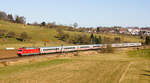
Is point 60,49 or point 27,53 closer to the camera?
point 27,53

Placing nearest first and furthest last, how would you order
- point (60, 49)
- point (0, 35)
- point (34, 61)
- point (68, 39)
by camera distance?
point (34, 61), point (60, 49), point (0, 35), point (68, 39)

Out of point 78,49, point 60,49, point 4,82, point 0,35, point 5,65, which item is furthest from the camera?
point 0,35

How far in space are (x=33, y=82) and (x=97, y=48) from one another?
62.9 metres

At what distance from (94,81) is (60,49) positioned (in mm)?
40065

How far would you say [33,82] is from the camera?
24625 millimetres

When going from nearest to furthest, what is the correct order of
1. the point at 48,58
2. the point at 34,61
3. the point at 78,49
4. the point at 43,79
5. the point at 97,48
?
1. the point at 43,79
2. the point at 34,61
3. the point at 48,58
4. the point at 78,49
5. the point at 97,48

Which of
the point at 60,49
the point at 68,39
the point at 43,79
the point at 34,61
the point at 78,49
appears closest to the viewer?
the point at 43,79

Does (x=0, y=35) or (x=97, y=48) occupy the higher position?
(x=0, y=35)

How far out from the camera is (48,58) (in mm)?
50281

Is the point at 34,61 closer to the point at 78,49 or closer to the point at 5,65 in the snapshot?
the point at 5,65

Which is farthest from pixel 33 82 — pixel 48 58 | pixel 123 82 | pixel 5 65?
pixel 48 58

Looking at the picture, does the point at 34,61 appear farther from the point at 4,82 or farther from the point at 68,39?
the point at 68,39

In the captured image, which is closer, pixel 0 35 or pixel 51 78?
pixel 51 78

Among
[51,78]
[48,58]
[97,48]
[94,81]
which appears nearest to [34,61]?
[48,58]
